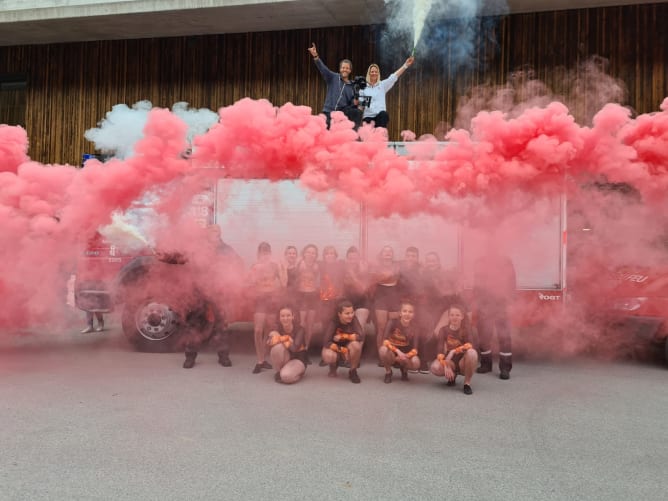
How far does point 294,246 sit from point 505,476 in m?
4.42

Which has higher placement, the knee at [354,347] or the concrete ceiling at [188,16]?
the concrete ceiling at [188,16]

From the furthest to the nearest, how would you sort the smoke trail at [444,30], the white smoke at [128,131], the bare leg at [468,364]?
the smoke trail at [444,30] → the white smoke at [128,131] → the bare leg at [468,364]

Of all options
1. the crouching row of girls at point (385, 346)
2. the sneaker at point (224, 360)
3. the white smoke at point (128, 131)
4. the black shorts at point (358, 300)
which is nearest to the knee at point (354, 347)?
the crouching row of girls at point (385, 346)

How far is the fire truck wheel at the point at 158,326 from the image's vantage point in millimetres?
7594

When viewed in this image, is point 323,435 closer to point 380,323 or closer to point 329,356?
point 329,356

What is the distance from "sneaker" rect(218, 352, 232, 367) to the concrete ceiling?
797cm

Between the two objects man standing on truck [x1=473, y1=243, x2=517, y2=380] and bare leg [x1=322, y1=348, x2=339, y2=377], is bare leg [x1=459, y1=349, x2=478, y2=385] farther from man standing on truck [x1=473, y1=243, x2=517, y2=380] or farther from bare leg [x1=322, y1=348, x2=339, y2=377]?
bare leg [x1=322, y1=348, x2=339, y2=377]

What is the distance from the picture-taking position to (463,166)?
7.03 meters

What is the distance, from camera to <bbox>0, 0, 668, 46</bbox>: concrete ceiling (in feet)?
39.9

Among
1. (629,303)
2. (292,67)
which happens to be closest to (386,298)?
(629,303)

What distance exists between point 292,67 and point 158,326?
7903 millimetres

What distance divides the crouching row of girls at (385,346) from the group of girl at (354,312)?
0.01 metres

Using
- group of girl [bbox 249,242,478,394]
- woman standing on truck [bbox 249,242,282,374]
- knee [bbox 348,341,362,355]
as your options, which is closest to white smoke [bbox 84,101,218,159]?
woman standing on truck [bbox 249,242,282,374]

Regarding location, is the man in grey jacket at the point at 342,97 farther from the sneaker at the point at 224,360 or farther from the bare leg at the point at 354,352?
the sneaker at the point at 224,360
